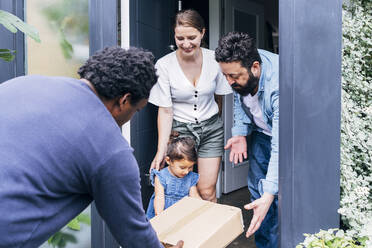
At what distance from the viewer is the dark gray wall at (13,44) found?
233 centimetres

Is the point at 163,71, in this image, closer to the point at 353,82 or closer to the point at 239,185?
the point at 353,82

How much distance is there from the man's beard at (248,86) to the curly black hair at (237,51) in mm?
68

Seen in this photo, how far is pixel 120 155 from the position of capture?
3.84 feet

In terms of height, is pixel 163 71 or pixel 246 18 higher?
pixel 246 18

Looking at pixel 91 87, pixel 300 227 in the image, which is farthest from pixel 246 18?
pixel 91 87

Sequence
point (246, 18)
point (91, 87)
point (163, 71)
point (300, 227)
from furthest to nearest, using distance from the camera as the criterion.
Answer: point (246, 18), point (163, 71), point (300, 227), point (91, 87)

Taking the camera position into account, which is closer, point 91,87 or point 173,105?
point 91,87

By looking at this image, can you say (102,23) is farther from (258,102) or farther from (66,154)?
(66,154)

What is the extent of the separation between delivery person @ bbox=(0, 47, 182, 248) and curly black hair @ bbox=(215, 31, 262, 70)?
3.45 ft

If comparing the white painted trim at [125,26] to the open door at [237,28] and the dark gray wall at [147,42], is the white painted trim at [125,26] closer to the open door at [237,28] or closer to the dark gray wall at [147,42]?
the dark gray wall at [147,42]

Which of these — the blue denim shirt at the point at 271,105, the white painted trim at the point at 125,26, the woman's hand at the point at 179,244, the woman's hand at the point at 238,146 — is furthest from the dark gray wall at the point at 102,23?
the woman's hand at the point at 179,244

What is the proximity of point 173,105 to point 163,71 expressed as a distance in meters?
0.26

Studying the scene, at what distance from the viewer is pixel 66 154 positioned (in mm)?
1120

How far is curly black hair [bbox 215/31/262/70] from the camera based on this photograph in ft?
7.43
